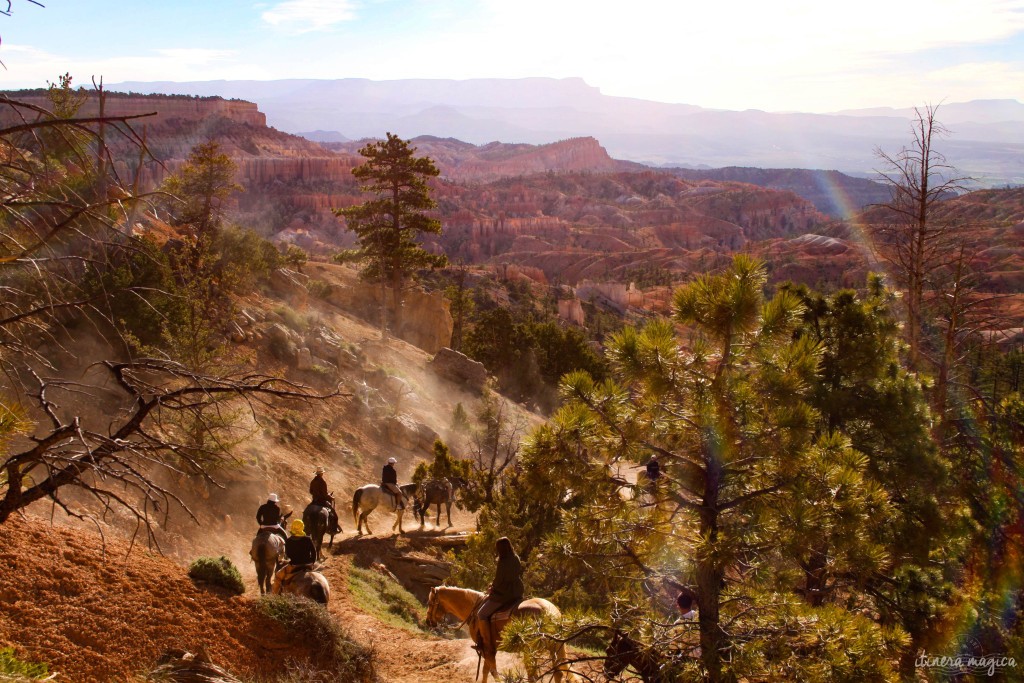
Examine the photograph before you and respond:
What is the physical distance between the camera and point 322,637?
32.2ft

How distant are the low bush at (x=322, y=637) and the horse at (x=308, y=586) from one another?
1.93 ft

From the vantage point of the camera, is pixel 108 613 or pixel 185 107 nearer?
pixel 108 613

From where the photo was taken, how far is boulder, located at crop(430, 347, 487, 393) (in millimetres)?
31562

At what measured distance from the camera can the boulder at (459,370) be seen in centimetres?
3156

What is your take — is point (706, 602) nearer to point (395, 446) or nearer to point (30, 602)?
point (30, 602)

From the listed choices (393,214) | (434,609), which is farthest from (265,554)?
(393,214)

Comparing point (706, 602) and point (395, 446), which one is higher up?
point (706, 602)

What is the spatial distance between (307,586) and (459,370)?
69.3 ft

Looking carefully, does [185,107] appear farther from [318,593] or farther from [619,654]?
[619,654]

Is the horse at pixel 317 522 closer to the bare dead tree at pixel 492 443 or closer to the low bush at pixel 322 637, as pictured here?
the bare dead tree at pixel 492 443

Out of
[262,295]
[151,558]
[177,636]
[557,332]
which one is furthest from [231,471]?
[557,332]

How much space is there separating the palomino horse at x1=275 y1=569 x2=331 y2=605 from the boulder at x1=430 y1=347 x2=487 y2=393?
20.4 metres

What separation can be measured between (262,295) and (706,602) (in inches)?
1008

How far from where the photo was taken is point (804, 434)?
6062mm
